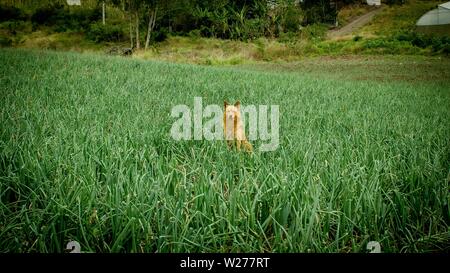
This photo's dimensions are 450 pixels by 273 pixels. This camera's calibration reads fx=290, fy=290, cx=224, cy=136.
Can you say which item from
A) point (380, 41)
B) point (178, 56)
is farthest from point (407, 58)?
point (178, 56)

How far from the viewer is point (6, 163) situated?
1.66 metres

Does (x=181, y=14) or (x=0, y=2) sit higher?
(x=181, y=14)

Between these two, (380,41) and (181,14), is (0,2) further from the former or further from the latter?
(380,41)

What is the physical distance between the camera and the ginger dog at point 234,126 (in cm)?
205

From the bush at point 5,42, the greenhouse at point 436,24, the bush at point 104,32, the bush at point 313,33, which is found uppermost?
the bush at point 104,32

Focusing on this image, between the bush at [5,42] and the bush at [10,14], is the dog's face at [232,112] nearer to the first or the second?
the bush at [10,14]

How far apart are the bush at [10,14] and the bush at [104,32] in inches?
400

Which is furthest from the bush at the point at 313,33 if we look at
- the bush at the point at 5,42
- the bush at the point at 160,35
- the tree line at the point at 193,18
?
the bush at the point at 5,42

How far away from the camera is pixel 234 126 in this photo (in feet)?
6.92

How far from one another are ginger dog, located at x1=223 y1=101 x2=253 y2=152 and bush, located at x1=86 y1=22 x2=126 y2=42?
31.8 meters

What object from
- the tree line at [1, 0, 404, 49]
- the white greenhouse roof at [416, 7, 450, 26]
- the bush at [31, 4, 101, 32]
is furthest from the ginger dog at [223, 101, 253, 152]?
the tree line at [1, 0, 404, 49]

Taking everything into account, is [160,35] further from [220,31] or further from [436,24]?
[436,24]

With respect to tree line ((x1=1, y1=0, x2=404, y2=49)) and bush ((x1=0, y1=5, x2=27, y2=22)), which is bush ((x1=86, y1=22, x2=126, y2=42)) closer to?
tree line ((x1=1, y1=0, x2=404, y2=49))

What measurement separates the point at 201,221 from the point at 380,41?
28683mm
